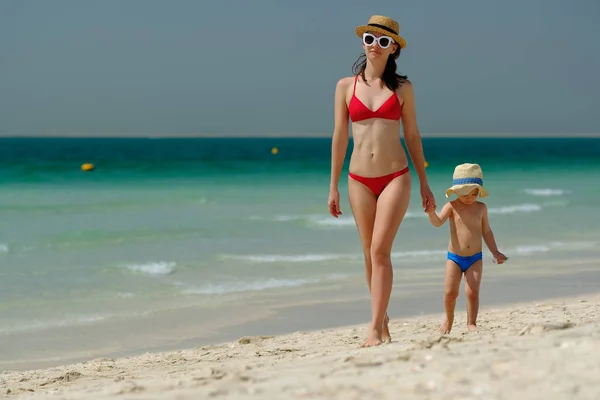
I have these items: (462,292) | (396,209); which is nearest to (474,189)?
(396,209)

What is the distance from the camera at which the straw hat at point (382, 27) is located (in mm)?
4922

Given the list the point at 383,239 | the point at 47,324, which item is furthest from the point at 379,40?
the point at 47,324

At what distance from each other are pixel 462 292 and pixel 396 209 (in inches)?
171

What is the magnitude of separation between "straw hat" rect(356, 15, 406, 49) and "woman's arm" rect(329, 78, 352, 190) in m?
0.34

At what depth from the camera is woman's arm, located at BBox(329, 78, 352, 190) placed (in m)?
5.05

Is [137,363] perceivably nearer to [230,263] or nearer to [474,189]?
[474,189]

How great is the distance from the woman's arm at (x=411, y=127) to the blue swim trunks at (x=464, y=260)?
3.05ft

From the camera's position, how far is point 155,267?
11.0 m

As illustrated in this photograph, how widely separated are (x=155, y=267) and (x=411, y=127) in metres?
6.61

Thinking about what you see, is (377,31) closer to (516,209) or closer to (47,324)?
(47,324)

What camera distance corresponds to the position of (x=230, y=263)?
11.5 metres

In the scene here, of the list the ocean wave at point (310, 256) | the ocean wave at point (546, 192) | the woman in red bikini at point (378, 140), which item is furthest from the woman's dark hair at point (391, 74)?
the ocean wave at point (546, 192)

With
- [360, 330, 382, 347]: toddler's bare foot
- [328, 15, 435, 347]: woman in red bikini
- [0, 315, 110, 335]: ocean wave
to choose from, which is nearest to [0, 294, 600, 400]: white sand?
[360, 330, 382, 347]: toddler's bare foot

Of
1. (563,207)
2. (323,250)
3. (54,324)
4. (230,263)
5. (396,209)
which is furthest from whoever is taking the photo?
(563,207)
